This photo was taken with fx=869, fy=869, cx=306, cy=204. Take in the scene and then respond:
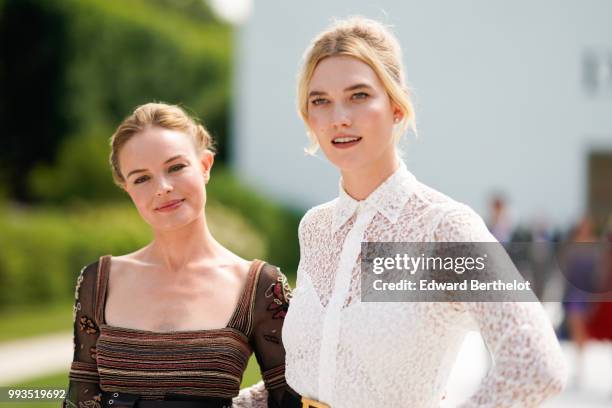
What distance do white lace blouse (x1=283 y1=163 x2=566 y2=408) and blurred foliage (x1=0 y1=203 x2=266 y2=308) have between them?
10516mm

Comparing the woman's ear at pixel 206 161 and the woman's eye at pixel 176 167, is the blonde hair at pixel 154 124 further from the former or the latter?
the woman's eye at pixel 176 167

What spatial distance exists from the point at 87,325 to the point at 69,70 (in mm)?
19025

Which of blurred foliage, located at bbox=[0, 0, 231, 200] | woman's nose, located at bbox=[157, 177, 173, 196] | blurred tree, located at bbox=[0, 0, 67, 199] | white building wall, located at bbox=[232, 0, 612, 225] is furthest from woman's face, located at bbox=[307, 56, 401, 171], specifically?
blurred tree, located at bbox=[0, 0, 67, 199]

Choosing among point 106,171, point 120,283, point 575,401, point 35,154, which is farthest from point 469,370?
point 35,154

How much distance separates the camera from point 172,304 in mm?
2559

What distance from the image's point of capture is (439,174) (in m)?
19.0

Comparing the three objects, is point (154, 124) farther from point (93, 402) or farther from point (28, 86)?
point (28, 86)

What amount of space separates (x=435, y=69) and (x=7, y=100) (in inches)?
414

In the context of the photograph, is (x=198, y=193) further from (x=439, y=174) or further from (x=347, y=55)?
(x=439, y=174)

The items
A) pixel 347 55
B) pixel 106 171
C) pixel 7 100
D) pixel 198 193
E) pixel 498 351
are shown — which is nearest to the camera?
pixel 498 351

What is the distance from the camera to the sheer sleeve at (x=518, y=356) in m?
1.64

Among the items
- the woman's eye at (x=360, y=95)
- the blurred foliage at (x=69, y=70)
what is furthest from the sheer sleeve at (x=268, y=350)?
the blurred foliage at (x=69, y=70)

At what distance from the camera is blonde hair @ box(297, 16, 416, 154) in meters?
1.99

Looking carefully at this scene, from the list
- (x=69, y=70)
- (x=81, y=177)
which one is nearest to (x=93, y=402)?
(x=81, y=177)
